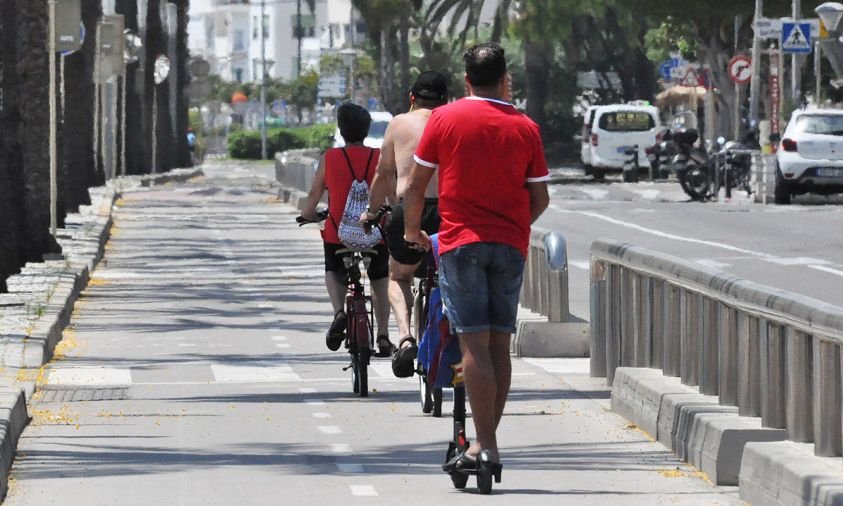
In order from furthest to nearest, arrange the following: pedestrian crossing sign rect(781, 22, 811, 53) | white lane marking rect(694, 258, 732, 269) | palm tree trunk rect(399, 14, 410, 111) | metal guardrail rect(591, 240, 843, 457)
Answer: palm tree trunk rect(399, 14, 410, 111)
pedestrian crossing sign rect(781, 22, 811, 53)
white lane marking rect(694, 258, 732, 269)
metal guardrail rect(591, 240, 843, 457)

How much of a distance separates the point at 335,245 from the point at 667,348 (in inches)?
114

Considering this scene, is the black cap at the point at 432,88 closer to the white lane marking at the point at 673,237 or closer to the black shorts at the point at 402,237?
the black shorts at the point at 402,237

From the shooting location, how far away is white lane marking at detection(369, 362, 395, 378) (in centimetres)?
1464

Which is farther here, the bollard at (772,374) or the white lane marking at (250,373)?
the white lane marking at (250,373)

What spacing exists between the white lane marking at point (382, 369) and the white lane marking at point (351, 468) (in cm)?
428

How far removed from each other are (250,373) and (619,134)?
1609 inches

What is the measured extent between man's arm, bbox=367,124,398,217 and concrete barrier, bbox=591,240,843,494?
1.35 m

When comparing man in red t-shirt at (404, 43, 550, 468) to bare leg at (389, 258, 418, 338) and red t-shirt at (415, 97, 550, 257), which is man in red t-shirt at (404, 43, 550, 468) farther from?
bare leg at (389, 258, 418, 338)

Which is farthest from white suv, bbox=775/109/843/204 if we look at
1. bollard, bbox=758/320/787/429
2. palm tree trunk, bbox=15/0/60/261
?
bollard, bbox=758/320/787/429

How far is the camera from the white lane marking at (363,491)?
9.32m

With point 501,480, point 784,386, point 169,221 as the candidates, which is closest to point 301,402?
point 501,480

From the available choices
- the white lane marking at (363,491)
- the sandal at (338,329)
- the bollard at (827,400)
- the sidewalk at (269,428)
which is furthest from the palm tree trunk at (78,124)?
the bollard at (827,400)

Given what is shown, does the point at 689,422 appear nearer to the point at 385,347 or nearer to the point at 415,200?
the point at 415,200

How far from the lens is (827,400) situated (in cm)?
827
